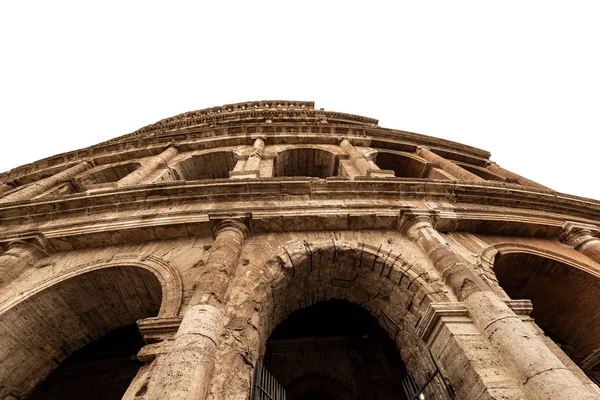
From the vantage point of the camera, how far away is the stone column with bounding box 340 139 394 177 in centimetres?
772

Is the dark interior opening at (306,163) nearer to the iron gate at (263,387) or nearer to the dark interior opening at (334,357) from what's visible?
the dark interior opening at (334,357)

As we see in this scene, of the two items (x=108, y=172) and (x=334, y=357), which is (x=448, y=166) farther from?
(x=108, y=172)

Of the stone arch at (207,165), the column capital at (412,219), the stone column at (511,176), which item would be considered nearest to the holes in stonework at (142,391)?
the column capital at (412,219)

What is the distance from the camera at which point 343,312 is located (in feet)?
23.4

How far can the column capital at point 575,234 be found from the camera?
6.44 metres

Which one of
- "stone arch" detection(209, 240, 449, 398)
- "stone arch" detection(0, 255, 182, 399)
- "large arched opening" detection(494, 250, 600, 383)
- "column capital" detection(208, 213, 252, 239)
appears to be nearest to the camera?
"stone arch" detection(209, 240, 449, 398)

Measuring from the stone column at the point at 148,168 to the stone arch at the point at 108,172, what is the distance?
1.24 m

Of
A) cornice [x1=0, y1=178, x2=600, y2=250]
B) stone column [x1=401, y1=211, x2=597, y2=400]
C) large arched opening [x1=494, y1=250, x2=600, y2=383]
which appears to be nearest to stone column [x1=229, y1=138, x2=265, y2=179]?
cornice [x1=0, y1=178, x2=600, y2=250]

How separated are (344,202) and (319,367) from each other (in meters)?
3.59

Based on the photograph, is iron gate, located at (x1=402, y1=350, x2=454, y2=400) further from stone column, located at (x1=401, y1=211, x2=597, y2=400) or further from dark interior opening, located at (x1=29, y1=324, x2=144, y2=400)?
dark interior opening, located at (x1=29, y1=324, x2=144, y2=400)

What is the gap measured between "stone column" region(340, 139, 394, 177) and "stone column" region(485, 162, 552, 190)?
203 inches

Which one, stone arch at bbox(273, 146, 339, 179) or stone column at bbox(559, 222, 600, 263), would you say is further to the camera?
stone arch at bbox(273, 146, 339, 179)

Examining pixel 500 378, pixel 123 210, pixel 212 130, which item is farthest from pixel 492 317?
pixel 212 130

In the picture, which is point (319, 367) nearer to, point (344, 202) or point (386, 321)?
point (386, 321)
